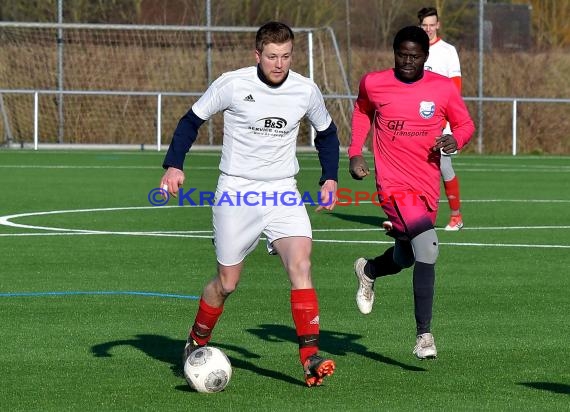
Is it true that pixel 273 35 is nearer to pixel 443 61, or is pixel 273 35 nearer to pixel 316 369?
pixel 316 369

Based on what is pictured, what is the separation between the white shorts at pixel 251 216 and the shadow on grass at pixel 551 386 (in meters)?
1.46

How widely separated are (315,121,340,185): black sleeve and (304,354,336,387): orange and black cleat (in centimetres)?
120

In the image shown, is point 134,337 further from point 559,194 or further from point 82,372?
point 559,194

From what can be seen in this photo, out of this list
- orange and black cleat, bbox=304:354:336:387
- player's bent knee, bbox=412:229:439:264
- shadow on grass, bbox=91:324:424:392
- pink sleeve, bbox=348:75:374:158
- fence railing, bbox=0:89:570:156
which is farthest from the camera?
fence railing, bbox=0:89:570:156

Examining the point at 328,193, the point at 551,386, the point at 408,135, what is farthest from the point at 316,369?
the point at 408,135

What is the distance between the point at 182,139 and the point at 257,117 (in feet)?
1.44

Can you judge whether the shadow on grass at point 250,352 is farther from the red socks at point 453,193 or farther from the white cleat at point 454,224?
the white cleat at point 454,224

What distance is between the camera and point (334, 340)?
362 inches

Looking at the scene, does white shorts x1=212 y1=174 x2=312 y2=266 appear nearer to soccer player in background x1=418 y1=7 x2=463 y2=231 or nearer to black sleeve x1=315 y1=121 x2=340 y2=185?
black sleeve x1=315 y1=121 x2=340 y2=185

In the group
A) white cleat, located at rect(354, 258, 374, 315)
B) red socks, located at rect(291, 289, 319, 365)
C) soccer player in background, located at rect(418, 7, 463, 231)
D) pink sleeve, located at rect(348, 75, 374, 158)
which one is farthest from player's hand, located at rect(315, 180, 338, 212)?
soccer player in background, located at rect(418, 7, 463, 231)

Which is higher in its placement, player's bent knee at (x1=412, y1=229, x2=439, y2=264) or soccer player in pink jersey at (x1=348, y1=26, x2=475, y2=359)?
soccer player in pink jersey at (x1=348, y1=26, x2=475, y2=359)

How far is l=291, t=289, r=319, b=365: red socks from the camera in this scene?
7.69 metres

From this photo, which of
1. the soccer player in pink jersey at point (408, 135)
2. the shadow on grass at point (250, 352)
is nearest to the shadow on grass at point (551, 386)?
the shadow on grass at point (250, 352)

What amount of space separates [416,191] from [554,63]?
2806cm
